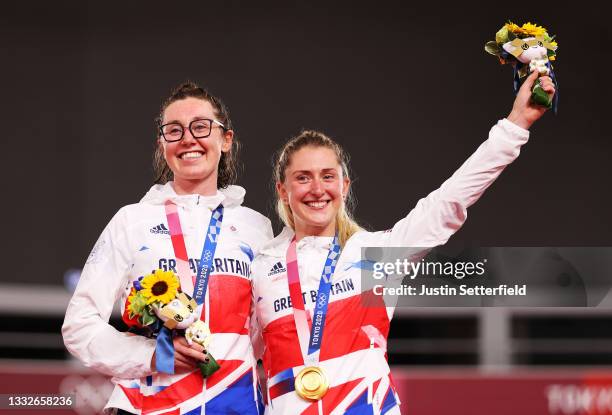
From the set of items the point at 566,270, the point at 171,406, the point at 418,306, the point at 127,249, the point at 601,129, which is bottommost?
the point at 171,406

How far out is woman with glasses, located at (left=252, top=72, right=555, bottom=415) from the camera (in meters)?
2.93

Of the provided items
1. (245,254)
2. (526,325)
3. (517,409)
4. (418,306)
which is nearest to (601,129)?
(526,325)

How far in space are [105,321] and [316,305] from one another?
2.10 ft

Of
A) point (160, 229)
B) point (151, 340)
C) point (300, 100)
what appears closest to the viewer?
point (151, 340)

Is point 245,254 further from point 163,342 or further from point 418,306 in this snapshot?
point 418,306

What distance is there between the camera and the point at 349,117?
25.6ft

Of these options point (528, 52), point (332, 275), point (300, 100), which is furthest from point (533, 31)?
point (300, 100)

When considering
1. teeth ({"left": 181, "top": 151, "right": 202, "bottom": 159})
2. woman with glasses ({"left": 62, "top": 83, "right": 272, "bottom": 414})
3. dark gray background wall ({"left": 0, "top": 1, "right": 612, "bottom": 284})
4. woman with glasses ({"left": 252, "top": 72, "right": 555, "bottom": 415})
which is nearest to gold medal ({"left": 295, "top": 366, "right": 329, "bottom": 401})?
woman with glasses ({"left": 252, "top": 72, "right": 555, "bottom": 415})

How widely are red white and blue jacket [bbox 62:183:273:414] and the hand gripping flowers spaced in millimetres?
988

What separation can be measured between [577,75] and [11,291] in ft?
14.6

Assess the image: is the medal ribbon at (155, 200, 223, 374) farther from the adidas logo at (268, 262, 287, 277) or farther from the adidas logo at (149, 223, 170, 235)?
the adidas logo at (268, 262, 287, 277)

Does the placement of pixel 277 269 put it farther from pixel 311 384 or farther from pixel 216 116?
pixel 216 116

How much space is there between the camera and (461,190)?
9.61 ft

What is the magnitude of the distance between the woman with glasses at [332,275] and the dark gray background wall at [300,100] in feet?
14.6
